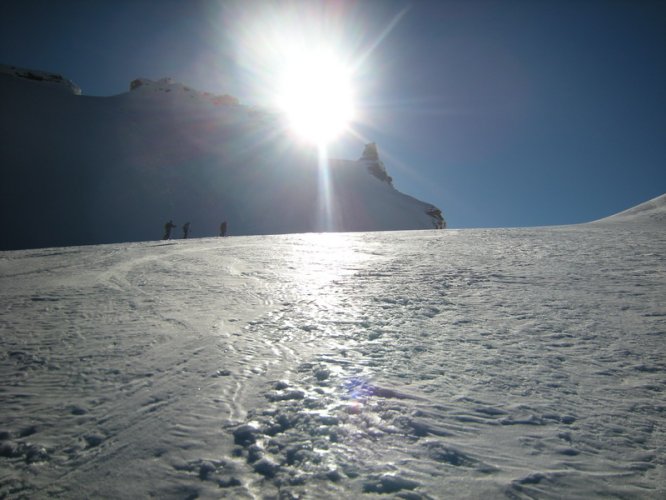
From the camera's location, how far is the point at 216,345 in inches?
159

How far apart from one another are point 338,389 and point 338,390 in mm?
16

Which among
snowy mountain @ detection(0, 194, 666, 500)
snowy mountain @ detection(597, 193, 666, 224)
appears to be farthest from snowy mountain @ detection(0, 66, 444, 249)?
snowy mountain @ detection(0, 194, 666, 500)

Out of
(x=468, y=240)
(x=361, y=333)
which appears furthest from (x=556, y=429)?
(x=468, y=240)

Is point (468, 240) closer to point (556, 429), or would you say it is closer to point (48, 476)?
point (556, 429)

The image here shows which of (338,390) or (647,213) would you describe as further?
(647,213)

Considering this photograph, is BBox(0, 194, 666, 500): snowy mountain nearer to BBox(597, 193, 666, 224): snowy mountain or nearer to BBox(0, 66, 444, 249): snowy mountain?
BBox(597, 193, 666, 224): snowy mountain

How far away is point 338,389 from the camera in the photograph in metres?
3.07

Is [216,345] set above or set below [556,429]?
above

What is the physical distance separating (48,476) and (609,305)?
651 centimetres

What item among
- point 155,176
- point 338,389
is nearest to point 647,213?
point 338,389

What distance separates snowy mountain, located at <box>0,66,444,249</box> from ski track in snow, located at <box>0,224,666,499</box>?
30089 millimetres

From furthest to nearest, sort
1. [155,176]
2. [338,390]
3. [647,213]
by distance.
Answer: [155,176]
[647,213]
[338,390]

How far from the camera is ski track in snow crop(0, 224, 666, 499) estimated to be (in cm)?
217

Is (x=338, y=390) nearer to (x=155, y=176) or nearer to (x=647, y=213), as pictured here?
(x=647, y=213)
